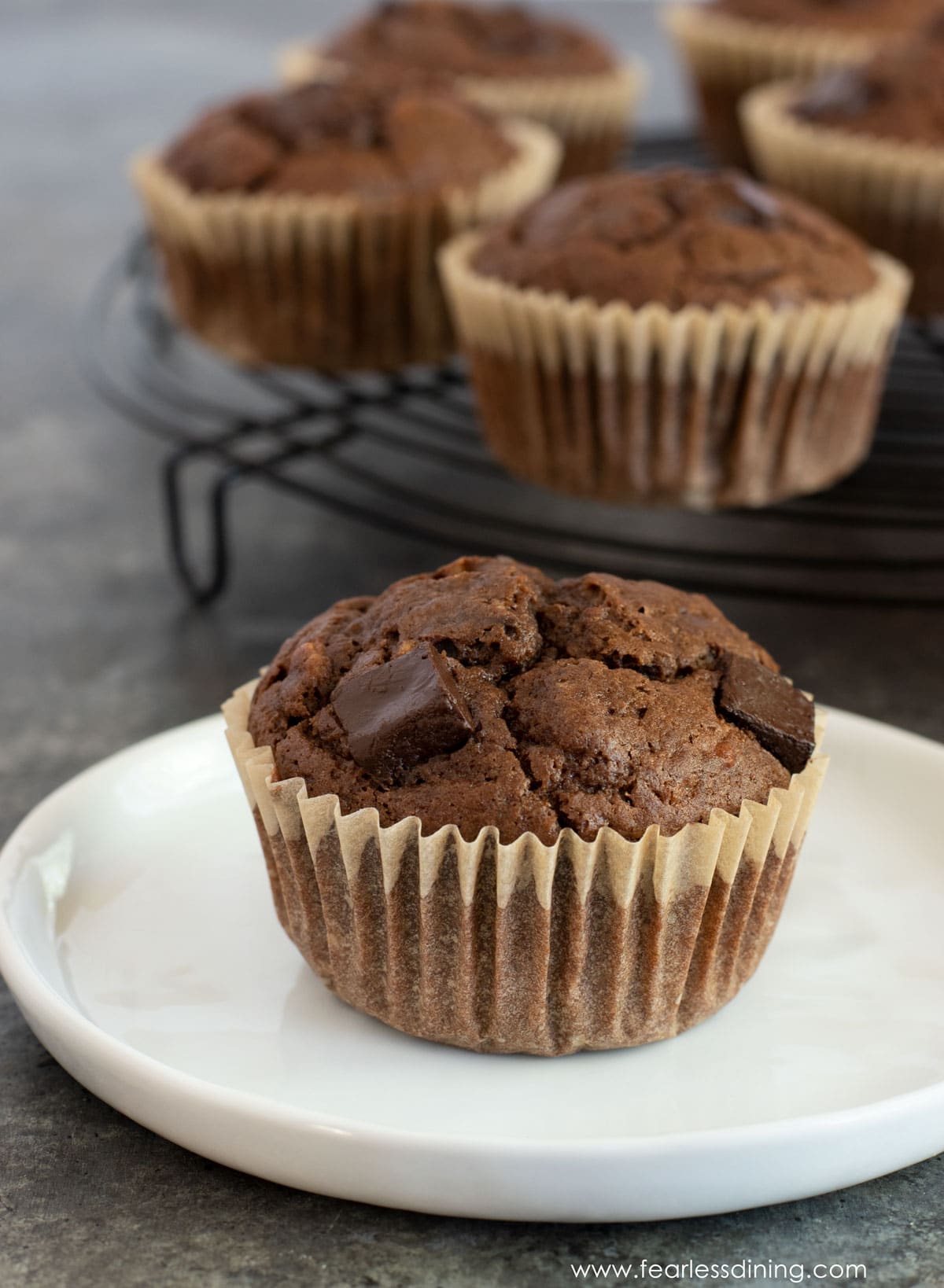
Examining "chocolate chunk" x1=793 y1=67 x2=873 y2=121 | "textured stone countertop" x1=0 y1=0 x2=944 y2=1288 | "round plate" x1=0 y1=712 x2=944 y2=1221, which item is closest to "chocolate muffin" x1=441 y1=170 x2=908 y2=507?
"textured stone countertop" x1=0 y1=0 x2=944 y2=1288

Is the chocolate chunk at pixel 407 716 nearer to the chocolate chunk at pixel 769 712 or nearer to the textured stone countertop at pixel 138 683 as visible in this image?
the chocolate chunk at pixel 769 712

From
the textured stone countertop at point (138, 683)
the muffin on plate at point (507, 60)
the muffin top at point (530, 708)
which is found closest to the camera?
the textured stone countertop at point (138, 683)

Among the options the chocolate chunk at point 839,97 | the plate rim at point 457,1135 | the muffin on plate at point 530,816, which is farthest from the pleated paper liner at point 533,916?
the chocolate chunk at point 839,97

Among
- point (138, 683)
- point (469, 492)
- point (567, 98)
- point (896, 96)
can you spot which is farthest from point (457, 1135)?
point (567, 98)

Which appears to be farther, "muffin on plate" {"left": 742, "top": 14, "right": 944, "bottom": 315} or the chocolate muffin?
"muffin on plate" {"left": 742, "top": 14, "right": 944, "bottom": 315}

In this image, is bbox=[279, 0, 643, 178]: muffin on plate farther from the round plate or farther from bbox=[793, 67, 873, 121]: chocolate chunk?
the round plate

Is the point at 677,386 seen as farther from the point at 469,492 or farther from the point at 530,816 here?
the point at 530,816

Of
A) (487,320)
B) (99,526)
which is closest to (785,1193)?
(487,320)
